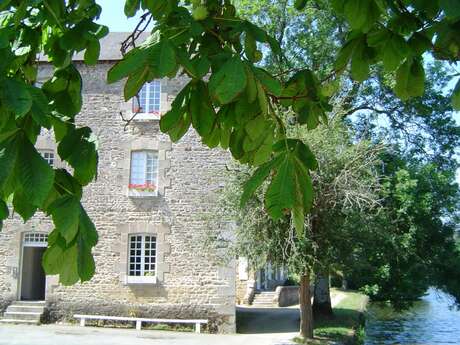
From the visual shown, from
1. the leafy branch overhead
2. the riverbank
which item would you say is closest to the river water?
the riverbank

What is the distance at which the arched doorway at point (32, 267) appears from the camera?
1750 cm

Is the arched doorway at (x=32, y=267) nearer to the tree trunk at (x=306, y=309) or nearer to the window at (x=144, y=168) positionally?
the window at (x=144, y=168)

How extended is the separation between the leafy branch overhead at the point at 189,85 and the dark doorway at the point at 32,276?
16281 mm

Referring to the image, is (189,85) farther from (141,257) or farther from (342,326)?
(342,326)

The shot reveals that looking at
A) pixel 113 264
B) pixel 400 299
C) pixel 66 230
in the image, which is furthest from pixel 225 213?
pixel 66 230

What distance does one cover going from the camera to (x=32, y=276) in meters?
19.2

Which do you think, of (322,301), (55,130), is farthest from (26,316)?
(55,130)

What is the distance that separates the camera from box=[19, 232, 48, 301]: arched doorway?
1750 cm

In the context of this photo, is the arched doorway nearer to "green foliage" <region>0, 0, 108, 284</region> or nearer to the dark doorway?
the dark doorway

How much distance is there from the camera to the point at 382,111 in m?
21.0

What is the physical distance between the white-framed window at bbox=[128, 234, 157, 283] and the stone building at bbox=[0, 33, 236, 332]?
3 centimetres

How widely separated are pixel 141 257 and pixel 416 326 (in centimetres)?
1062

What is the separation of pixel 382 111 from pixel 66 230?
2048cm

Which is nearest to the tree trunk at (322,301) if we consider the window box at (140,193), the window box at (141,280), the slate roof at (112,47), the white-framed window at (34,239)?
the window box at (141,280)
